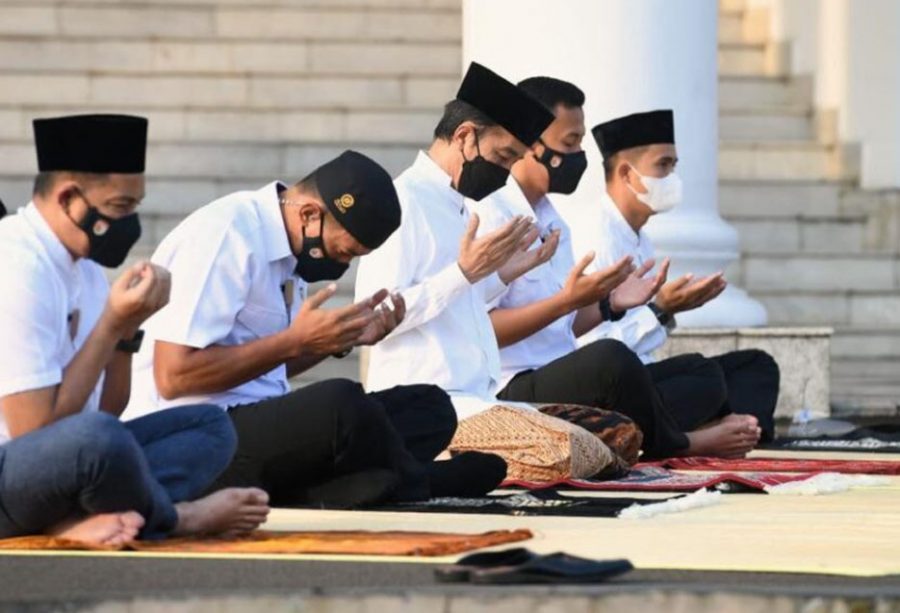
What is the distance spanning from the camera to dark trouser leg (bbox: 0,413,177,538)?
5.95 metres

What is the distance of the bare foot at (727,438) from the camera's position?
9.41m

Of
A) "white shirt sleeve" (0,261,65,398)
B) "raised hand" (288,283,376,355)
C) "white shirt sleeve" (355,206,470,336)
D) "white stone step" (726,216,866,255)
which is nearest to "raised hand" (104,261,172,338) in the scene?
"white shirt sleeve" (0,261,65,398)

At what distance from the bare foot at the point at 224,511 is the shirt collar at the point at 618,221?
3870 mm

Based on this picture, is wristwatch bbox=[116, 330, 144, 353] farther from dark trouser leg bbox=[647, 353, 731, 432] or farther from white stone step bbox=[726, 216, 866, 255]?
white stone step bbox=[726, 216, 866, 255]

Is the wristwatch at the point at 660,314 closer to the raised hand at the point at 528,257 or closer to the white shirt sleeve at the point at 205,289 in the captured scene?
the raised hand at the point at 528,257

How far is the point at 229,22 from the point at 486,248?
6692 millimetres

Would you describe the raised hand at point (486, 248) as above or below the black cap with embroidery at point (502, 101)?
below

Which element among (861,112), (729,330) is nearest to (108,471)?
(729,330)

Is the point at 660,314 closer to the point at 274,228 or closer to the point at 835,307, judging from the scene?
the point at 274,228

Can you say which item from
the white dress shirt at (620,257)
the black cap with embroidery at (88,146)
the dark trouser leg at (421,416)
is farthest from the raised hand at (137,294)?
the white dress shirt at (620,257)

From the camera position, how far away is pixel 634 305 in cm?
930

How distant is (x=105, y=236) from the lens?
623 cm

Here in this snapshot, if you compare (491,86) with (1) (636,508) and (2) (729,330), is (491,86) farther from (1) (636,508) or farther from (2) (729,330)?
(2) (729,330)

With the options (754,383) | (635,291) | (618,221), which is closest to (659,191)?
(618,221)
